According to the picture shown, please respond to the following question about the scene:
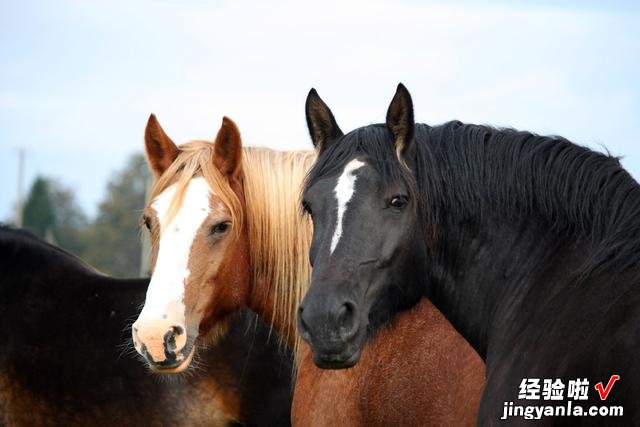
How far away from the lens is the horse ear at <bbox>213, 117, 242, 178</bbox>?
4973 millimetres

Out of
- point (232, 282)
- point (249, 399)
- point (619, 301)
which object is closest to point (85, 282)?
point (249, 399)

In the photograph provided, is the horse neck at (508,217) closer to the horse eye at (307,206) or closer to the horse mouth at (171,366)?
the horse eye at (307,206)

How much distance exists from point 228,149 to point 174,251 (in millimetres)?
763

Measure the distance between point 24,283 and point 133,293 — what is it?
90 cm

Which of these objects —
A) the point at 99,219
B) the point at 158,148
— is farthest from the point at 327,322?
the point at 99,219

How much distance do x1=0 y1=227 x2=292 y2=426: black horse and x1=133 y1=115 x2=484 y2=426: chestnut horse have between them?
739mm

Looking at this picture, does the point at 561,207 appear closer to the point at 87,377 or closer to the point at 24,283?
the point at 87,377

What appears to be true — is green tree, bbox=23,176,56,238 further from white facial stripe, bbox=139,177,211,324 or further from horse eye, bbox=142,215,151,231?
white facial stripe, bbox=139,177,211,324

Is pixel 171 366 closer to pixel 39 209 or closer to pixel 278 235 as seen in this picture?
pixel 278 235

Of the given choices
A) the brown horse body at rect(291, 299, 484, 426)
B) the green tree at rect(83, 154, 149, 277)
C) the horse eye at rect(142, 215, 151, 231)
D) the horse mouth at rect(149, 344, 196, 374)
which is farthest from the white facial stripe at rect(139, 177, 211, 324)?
the green tree at rect(83, 154, 149, 277)

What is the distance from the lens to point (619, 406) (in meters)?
2.81

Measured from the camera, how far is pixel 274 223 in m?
5.02

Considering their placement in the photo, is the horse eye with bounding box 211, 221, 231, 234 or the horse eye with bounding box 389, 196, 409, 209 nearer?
the horse eye with bounding box 389, 196, 409, 209

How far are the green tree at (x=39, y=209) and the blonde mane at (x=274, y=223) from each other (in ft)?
197
